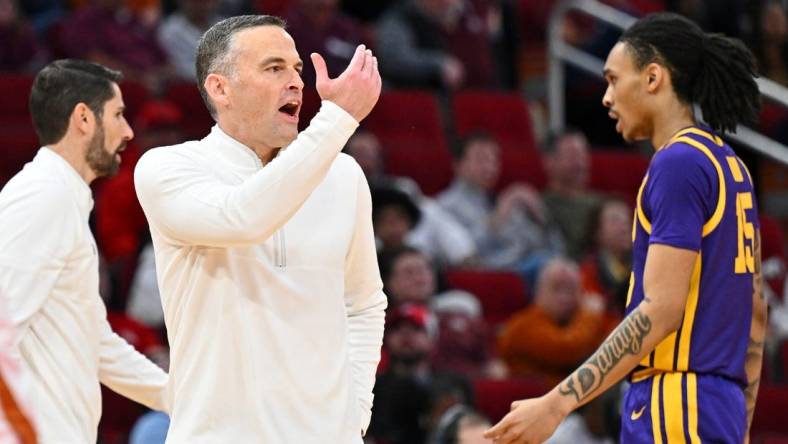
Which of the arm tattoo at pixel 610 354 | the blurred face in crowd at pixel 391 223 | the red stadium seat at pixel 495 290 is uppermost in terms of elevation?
the arm tattoo at pixel 610 354

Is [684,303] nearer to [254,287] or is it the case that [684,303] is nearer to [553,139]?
[254,287]

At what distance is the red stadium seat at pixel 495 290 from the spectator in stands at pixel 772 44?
12.0 ft

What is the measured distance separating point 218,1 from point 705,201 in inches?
314

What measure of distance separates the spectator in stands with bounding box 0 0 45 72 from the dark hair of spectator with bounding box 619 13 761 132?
252 inches

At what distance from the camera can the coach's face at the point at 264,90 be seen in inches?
164

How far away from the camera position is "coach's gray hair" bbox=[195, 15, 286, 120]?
13.9 ft

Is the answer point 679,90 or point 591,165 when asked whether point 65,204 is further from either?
point 591,165

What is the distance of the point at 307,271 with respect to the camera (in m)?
4.10

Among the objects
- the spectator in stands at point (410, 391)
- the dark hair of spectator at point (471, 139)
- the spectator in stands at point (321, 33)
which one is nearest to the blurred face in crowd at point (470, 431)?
the spectator in stands at point (410, 391)

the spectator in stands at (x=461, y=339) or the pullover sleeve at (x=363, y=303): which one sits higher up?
the pullover sleeve at (x=363, y=303)

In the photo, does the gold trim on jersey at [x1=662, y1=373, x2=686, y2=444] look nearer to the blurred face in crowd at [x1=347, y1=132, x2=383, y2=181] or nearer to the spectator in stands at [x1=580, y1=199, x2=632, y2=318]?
the blurred face in crowd at [x1=347, y1=132, x2=383, y2=181]

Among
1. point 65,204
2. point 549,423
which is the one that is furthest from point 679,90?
point 65,204

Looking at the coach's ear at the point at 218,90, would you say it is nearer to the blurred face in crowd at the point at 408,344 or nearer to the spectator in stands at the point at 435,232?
the blurred face in crowd at the point at 408,344

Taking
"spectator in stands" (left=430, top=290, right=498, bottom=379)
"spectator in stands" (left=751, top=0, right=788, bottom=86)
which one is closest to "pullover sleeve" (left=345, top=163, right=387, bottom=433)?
"spectator in stands" (left=430, top=290, right=498, bottom=379)
